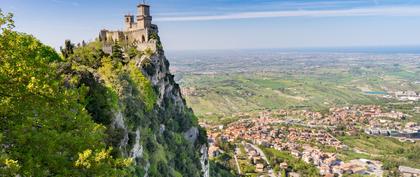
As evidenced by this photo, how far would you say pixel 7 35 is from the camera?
13.8m

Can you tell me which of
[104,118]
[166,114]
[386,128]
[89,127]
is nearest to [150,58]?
[166,114]

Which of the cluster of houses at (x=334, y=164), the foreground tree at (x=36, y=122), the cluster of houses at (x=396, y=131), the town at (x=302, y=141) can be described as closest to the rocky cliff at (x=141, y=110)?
the foreground tree at (x=36, y=122)

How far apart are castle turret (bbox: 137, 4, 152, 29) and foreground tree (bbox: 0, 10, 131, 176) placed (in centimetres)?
5136

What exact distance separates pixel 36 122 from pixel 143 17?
53449 millimetres

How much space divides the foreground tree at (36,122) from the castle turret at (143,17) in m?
51.4

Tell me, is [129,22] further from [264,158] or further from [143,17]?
[264,158]

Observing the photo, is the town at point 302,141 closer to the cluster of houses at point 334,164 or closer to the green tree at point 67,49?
the cluster of houses at point 334,164

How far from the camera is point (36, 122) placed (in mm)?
13555

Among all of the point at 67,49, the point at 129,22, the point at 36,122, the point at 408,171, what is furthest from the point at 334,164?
the point at 36,122

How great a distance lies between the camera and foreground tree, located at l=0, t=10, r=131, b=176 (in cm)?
1286

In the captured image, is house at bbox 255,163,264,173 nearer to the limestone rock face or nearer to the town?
the town

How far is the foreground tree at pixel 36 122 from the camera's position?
1286cm

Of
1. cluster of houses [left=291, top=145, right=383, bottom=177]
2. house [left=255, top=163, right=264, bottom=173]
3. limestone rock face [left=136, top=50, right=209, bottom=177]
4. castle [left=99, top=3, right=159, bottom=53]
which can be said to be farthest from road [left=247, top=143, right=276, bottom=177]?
castle [left=99, top=3, right=159, bottom=53]

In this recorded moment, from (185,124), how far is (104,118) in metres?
33.9
